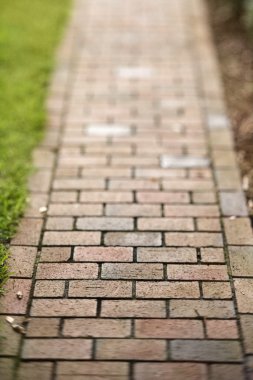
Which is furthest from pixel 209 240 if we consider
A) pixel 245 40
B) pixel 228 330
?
pixel 245 40

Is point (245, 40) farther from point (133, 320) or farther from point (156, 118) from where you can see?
point (133, 320)

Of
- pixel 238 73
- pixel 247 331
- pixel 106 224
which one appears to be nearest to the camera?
pixel 247 331

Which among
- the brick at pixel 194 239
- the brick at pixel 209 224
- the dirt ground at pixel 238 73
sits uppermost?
the brick at pixel 194 239

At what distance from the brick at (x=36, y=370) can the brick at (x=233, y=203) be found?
1.40 m

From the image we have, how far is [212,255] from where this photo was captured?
9.08 feet

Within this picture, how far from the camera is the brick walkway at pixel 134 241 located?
225 cm

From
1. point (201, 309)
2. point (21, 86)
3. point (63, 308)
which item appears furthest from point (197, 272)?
point (21, 86)

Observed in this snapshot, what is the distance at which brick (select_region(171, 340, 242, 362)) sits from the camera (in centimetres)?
222

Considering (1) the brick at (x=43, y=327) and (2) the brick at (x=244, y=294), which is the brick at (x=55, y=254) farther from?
(2) the brick at (x=244, y=294)

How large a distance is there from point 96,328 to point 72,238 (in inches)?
25.7

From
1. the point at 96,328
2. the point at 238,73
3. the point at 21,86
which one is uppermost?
the point at 96,328

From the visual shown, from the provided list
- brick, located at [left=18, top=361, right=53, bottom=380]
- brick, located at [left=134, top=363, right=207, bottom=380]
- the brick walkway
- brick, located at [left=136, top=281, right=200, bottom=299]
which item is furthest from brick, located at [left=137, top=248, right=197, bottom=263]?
brick, located at [left=18, top=361, right=53, bottom=380]

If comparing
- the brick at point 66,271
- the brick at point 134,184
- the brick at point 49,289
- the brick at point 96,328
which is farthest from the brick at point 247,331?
the brick at point 134,184

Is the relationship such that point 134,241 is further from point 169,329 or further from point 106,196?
point 169,329
